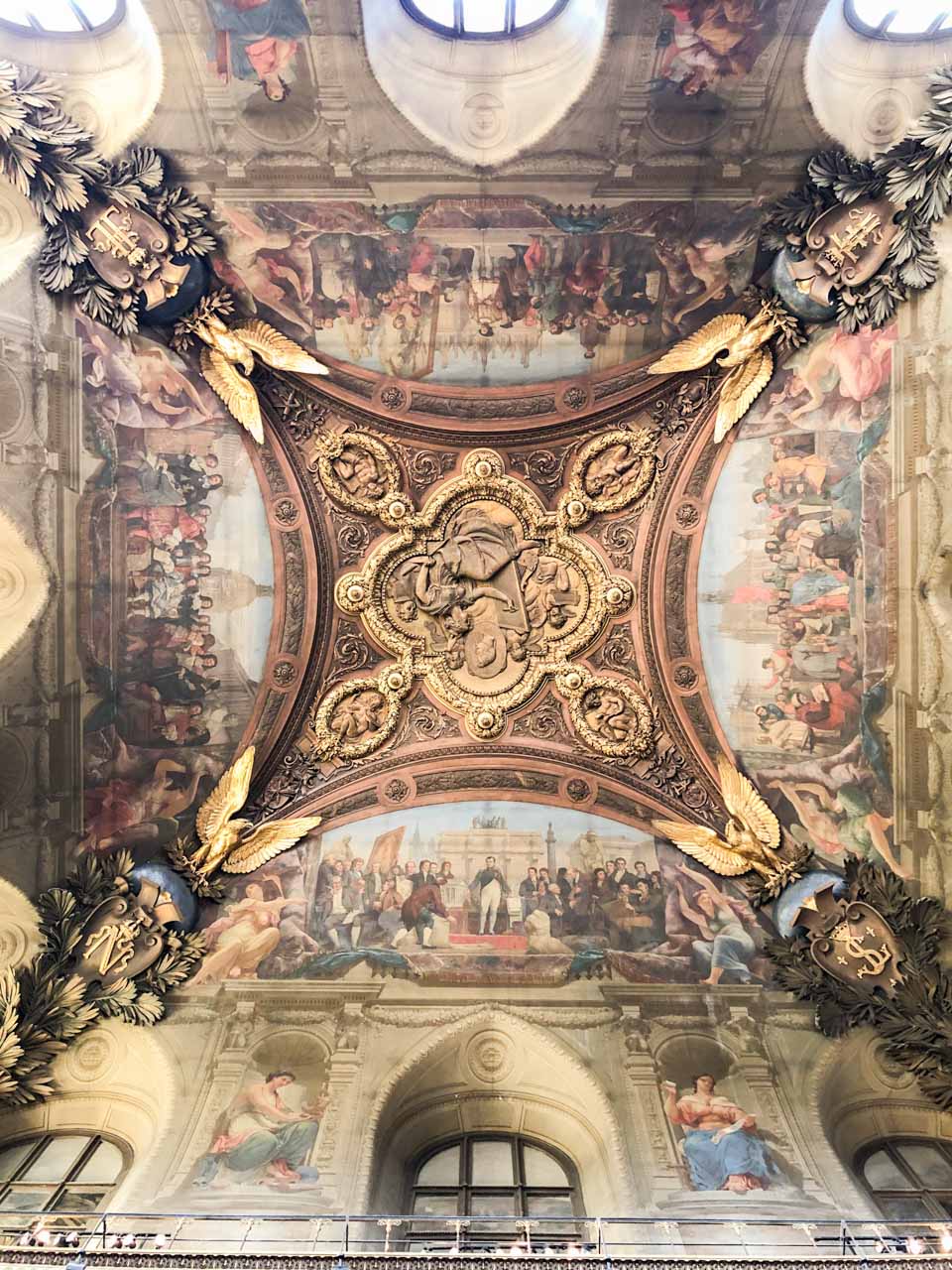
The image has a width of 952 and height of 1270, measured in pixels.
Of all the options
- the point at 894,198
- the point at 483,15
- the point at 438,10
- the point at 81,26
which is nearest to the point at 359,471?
the point at 438,10

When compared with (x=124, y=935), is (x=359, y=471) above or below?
above

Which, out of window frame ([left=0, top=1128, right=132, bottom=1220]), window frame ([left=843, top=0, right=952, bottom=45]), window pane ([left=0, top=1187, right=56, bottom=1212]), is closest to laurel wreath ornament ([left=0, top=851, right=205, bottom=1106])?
window frame ([left=0, top=1128, right=132, bottom=1220])

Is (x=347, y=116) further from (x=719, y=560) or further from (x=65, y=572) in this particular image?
(x=719, y=560)

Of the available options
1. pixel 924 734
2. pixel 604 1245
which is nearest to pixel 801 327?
pixel 924 734

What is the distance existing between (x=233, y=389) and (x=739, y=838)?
9.40 m

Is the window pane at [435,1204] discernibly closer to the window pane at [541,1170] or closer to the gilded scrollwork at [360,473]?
the window pane at [541,1170]

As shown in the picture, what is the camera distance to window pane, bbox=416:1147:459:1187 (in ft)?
34.2

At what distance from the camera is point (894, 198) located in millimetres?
10367

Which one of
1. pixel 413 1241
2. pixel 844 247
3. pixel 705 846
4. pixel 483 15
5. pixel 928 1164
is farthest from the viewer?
pixel 705 846

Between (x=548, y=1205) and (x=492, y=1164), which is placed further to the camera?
(x=492, y=1164)

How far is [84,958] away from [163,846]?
172 centimetres

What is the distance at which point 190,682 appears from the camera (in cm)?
1260

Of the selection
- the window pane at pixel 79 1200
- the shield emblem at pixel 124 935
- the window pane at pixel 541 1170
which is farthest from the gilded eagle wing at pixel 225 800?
the window pane at pixel 541 1170

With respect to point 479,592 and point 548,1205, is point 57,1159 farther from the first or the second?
point 479,592
